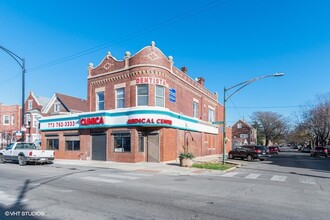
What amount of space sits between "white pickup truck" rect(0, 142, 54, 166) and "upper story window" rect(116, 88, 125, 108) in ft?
23.5

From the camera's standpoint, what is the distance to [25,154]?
19688 millimetres

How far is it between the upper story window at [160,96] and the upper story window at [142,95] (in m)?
0.94

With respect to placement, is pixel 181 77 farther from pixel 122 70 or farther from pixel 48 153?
pixel 48 153

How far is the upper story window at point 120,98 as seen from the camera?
79.4 feet

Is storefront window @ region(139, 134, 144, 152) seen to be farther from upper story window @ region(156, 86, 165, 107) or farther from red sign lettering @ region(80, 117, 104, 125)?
red sign lettering @ region(80, 117, 104, 125)

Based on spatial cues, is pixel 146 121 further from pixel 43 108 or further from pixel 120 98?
pixel 43 108

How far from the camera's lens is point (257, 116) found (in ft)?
289

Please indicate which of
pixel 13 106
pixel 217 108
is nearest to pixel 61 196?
pixel 217 108

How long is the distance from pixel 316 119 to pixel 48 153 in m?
50.2

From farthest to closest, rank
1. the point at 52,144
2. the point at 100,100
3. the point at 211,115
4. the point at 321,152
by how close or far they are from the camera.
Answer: the point at 321,152, the point at 211,115, the point at 52,144, the point at 100,100

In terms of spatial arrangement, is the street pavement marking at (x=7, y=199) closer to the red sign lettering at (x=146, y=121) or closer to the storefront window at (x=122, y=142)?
the red sign lettering at (x=146, y=121)

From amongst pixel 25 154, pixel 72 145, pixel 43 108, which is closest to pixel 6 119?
pixel 43 108

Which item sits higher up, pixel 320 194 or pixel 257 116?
pixel 257 116

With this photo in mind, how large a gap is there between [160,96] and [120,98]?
3915 millimetres
